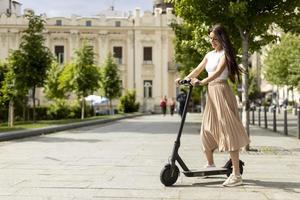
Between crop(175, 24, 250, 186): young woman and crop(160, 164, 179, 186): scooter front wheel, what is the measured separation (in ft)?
2.10

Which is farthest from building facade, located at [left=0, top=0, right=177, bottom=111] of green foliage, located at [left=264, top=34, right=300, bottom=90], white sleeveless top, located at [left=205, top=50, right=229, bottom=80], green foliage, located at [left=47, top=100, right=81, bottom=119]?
white sleeveless top, located at [left=205, top=50, right=229, bottom=80]

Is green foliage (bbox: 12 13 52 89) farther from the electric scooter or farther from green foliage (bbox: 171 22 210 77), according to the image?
the electric scooter

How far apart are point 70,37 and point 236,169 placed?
6635 centimetres

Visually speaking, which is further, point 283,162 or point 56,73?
point 56,73

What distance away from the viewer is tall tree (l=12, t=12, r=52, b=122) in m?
29.1

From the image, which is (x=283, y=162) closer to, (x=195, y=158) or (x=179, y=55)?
(x=195, y=158)

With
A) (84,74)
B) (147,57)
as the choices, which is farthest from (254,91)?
(84,74)

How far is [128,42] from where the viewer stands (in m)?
73.2

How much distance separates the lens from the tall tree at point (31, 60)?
2912 centimetres

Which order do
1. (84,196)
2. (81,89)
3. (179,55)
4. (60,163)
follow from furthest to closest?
(81,89) → (179,55) → (60,163) → (84,196)

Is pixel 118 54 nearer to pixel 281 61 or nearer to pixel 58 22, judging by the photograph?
pixel 58 22

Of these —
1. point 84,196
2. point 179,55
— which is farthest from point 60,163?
point 179,55

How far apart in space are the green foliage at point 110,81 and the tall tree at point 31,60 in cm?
2519

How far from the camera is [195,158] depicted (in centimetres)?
1227
